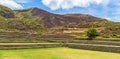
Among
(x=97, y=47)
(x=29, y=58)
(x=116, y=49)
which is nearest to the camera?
(x=29, y=58)

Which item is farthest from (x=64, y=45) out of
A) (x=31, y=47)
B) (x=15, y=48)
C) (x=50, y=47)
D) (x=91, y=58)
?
(x=91, y=58)

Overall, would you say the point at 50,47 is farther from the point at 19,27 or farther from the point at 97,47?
the point at 19,27

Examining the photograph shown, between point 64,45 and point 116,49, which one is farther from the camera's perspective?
point 64,45

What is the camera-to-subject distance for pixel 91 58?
1161 inches

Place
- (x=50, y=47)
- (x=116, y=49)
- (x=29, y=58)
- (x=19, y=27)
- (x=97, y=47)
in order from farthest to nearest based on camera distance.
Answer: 1. (x=19, y=27)
2. (x=50, y=47)
3. (x=97, y=47)
4. (x=116, y=49)
5. (x=29, y=58)

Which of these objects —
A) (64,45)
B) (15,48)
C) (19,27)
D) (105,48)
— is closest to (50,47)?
(64,45)

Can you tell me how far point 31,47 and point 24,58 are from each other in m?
13.6

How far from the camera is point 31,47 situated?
4272 cm

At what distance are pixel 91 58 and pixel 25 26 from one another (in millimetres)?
112160

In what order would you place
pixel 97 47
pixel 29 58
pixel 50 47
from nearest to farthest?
pixel 29 58 → pixel 97 47 → pixel 50 47

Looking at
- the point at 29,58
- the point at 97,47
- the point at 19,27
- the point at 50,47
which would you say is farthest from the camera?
the point at 19,27

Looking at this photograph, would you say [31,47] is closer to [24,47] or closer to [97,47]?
[24,47]

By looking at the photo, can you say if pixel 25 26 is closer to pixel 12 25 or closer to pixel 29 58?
pixel 12 25

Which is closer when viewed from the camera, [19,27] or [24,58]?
[24,58]
